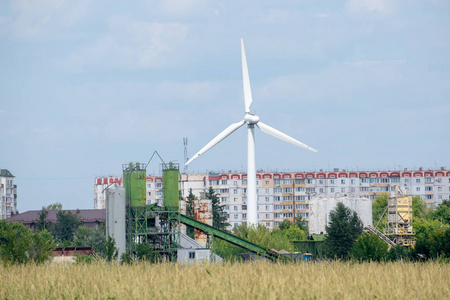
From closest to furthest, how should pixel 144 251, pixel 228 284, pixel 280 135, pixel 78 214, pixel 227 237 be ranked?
pixel 228 284 → pixel 144 251 → pixel 227 237 → pixel 280 135 → pixel 78 214

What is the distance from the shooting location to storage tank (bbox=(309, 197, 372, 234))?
11700 centimetres

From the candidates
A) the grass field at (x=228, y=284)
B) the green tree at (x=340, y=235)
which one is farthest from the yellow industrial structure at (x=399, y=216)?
the grass field at (x=228, y=284)

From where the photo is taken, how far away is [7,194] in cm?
18725

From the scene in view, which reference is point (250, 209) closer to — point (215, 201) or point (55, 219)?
point (215, 201)

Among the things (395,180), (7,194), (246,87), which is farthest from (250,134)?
(7,194)

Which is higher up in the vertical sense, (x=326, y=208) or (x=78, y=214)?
(x=326, y=208)

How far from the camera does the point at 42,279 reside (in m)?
24.0

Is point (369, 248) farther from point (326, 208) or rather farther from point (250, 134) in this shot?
point (326, 208)

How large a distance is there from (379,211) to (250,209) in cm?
5655

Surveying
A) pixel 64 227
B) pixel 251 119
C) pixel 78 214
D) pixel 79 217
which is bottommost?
pixel 64 227

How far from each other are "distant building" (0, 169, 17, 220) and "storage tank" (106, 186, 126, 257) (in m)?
123

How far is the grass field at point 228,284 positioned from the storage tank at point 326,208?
3629 inches

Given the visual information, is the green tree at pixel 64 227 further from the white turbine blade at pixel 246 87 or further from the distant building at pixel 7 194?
the white turbine blade at pixel 246 87

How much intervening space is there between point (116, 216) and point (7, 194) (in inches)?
5124
